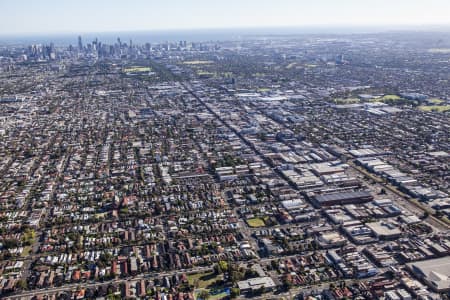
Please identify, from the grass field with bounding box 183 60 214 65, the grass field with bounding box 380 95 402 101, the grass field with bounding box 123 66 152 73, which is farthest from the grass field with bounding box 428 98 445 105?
the grass field with bounding box 183 60 214 65

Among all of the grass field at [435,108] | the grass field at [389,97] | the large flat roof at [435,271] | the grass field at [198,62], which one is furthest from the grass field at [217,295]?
the grass field at [198,62]

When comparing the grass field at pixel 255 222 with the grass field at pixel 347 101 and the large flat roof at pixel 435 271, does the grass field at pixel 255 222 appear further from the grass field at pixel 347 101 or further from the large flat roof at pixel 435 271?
the grass field at pixel 347 101

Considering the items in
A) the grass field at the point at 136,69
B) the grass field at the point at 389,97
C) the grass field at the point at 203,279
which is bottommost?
the grass field at the point at 203,279

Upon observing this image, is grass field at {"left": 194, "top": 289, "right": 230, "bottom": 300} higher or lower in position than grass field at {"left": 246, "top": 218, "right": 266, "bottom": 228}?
lower

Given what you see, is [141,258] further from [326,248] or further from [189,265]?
[326,248]

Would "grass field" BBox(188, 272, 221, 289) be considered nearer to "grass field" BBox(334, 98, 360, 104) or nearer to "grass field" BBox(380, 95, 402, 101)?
"grass field" BBox(334, 98, 360, 104)

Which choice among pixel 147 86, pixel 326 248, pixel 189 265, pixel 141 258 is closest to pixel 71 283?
pixel 141 258

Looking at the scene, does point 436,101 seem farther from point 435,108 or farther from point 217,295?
point 217,295

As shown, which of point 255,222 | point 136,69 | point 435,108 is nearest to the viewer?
point 255,222

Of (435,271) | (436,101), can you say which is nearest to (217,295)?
(435,271)
